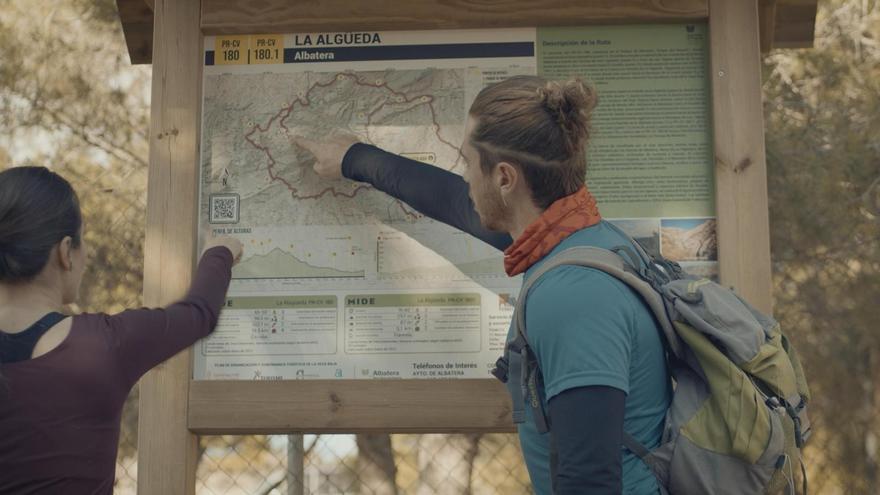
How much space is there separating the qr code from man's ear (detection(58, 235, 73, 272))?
4.07 feet

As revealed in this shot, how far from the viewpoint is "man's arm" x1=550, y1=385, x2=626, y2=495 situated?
1.61 meters

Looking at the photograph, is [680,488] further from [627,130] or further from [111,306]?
[111,306]

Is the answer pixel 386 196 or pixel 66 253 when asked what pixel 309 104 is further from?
pixel 66 253

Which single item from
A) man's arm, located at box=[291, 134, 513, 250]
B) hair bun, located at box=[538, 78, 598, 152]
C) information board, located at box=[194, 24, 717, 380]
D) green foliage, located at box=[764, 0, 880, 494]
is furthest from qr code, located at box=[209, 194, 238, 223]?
green foliage, located at box=[764, 0, 880, 494]

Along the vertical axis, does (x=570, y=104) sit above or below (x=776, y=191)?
below

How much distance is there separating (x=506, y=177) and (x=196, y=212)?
1615 mm

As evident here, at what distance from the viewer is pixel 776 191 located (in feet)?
24.2

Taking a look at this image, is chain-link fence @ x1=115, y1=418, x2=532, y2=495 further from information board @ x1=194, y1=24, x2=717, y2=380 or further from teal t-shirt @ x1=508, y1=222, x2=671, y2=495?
teal t-shirt @ x1=508, y1=222, x2=671, y2=495

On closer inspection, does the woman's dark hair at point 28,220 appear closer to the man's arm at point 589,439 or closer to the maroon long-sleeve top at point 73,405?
the maroon long-sleeve top at point 73,405

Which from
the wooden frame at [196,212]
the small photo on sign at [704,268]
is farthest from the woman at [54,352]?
the small photo on sign at [704,268]

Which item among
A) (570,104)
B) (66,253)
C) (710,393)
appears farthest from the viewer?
(66,253)

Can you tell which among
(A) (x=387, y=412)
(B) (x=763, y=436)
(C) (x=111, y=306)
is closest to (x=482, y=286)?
(A) (x=387, y=412)

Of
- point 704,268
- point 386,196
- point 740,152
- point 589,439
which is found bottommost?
point 589,439

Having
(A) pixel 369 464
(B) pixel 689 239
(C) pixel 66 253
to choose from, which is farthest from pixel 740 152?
(A) pixel 369 464
